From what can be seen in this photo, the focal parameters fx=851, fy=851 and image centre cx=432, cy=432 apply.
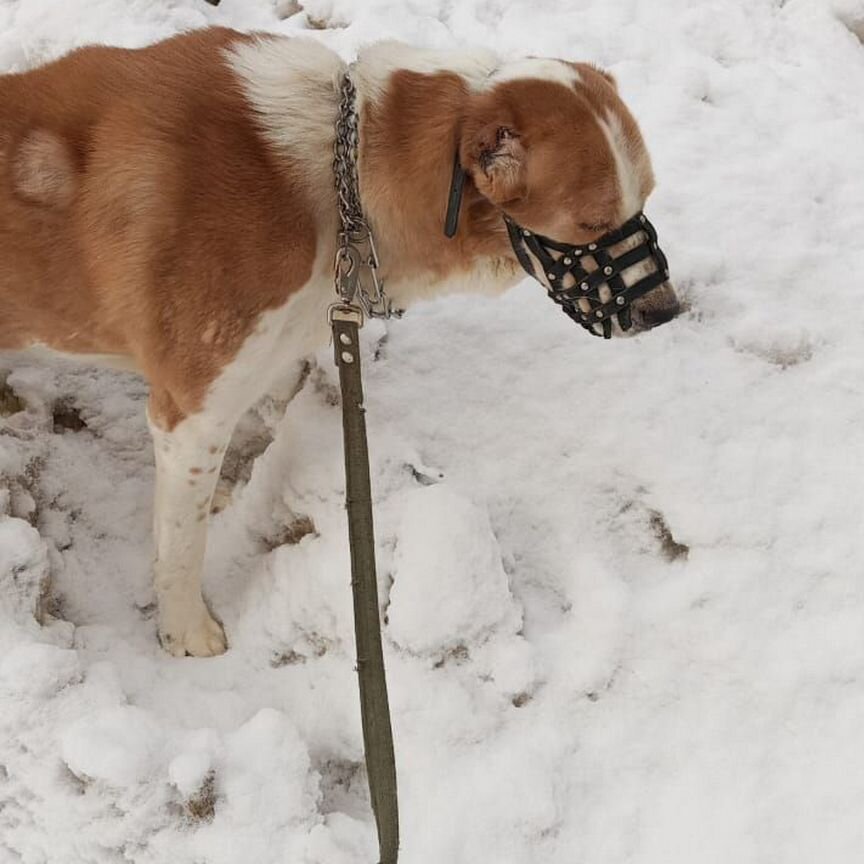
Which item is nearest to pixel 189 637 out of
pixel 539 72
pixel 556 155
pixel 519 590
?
pixel 519 590

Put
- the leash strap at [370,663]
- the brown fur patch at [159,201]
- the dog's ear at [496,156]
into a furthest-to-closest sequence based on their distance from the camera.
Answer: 1. the brown fur patch at [159,201]
2. the dog's ear at [496,156]
3. the leash strap at [370,663]

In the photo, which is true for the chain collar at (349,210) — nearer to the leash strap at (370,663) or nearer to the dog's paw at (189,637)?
the leash strap at (370,663)

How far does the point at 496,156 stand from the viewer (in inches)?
71.3

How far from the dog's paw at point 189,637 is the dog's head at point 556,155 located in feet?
4.55

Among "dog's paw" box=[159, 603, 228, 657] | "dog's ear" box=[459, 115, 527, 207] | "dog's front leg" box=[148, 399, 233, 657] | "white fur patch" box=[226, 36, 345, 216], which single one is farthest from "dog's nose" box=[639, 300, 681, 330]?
"dog's paw" box=[159, 603, 228, 657]

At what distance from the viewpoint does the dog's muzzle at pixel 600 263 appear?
192 cm

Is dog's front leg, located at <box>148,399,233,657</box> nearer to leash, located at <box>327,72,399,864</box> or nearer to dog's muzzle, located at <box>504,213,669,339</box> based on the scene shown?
leash, located at <box>327,72,399,864</box>

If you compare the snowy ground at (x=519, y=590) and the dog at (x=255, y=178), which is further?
the snowy ground at (x=519, y=590)

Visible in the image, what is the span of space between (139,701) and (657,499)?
151cm

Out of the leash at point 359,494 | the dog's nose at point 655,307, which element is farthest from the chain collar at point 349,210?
the dog's nose at point 655,307

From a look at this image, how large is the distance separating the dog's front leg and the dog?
6 centimetres

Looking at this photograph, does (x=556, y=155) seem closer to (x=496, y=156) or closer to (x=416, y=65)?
(x=496, y=156)

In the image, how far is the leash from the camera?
1560mm

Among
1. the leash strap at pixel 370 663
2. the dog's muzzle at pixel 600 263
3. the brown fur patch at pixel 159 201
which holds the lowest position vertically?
the leash strap at pixel 370 663
